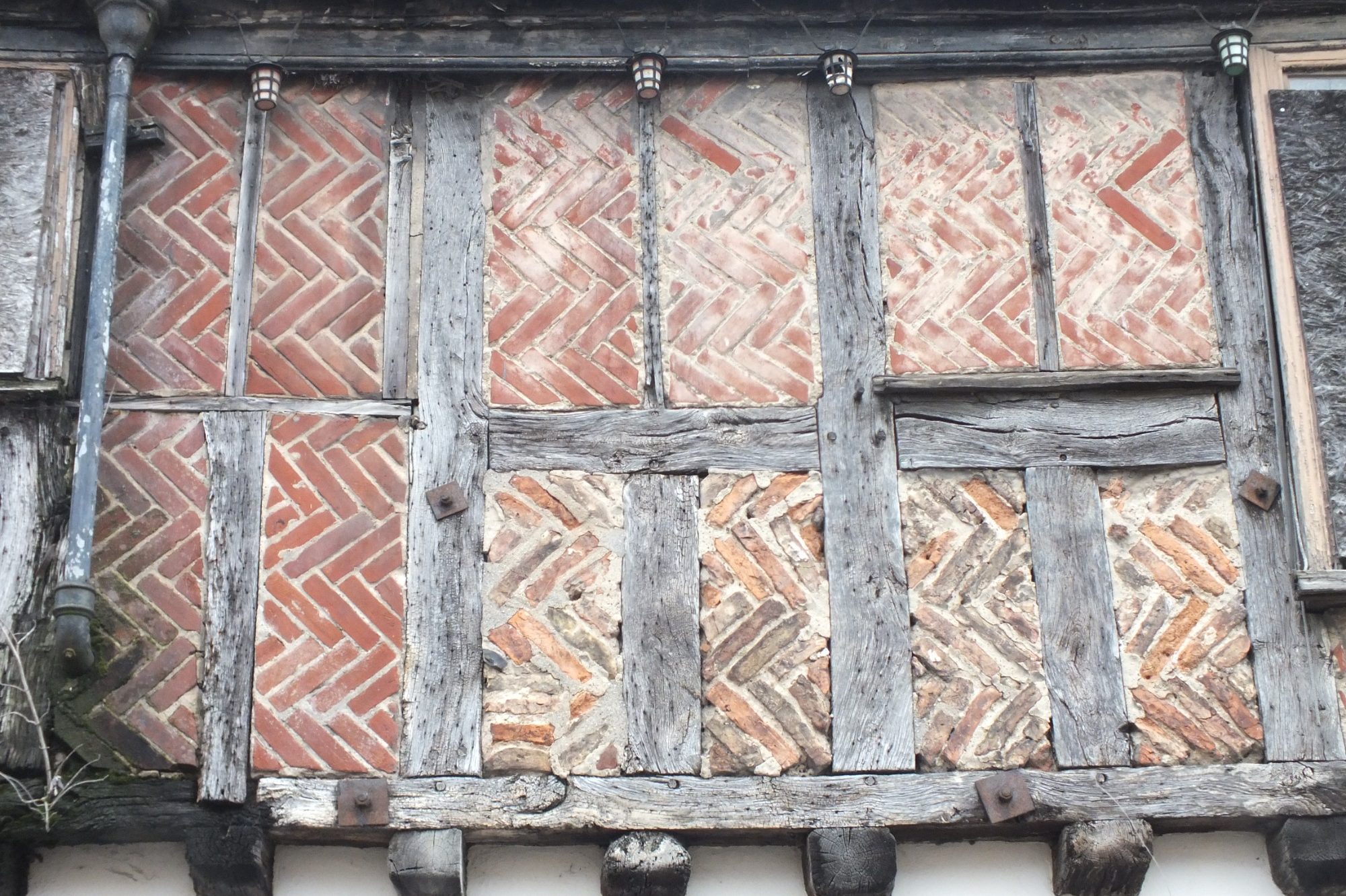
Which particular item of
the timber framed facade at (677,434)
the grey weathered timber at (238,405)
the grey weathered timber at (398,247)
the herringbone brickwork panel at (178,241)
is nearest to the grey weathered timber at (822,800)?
the timber framed facade at (677,434)

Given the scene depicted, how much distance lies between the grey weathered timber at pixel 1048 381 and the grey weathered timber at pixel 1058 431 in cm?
3

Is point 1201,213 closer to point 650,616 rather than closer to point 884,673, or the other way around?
point 884,673

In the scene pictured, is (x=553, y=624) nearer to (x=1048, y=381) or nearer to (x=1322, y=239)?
(x=1048, y=381)

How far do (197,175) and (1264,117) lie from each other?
3.82 m

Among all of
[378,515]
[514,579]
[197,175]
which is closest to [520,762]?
[514,579]

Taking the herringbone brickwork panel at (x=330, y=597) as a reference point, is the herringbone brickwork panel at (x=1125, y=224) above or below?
above

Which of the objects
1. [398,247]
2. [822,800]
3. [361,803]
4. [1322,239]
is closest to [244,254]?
[398,247]

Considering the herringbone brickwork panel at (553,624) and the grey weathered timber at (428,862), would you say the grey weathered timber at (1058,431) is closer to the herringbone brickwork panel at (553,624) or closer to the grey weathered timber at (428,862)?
the herringbone brickwork panel at (553,624)

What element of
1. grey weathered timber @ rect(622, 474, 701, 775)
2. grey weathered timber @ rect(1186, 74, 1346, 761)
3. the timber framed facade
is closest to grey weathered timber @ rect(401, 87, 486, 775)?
the timber framed facade

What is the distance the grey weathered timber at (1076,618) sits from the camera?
5.15m

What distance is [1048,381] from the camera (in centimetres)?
547

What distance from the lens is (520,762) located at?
16.7 ft

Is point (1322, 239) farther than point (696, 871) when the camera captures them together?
Yes

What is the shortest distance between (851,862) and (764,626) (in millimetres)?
790
